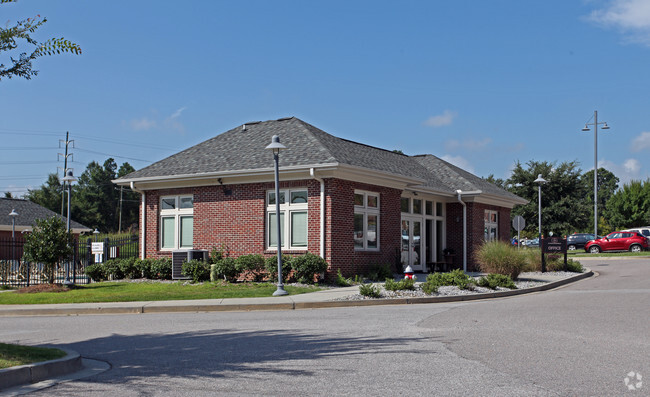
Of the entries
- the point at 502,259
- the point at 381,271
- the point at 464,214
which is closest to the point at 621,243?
the point at 464,214

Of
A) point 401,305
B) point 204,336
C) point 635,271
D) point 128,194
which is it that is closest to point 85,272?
point 401,305

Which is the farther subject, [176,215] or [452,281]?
[176,215]

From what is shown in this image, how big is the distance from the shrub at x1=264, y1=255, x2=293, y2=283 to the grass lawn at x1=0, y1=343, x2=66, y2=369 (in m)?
11.9

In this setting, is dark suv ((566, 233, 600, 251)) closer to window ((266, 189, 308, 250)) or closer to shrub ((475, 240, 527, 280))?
shrub ((475, 240, 527, 280))

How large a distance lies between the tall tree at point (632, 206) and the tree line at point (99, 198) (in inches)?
2345

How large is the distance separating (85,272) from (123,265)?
165 centimetres

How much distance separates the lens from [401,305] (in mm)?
16266

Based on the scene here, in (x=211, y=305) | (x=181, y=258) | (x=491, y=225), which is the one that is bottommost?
(x=211, y=305)

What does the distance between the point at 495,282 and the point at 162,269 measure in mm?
11137

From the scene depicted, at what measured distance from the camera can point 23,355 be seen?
8.03 metres

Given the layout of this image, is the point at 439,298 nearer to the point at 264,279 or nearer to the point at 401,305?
the point at 401,305

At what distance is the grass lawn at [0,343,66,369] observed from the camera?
758 cm

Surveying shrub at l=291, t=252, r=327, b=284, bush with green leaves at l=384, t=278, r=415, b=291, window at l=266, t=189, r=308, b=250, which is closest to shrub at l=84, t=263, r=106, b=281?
window at l=266, t=189, r=308, b=250

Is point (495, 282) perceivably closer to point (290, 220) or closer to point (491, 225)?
point (290, 220)
